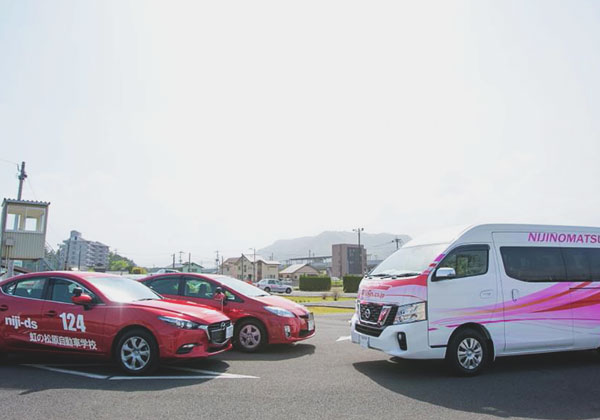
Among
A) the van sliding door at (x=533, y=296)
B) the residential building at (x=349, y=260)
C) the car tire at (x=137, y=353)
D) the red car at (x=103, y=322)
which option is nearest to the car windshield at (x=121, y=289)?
the red car at (x=103, y=322)

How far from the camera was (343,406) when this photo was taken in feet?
16.6

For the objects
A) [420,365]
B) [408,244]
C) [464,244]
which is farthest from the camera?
[408,244]

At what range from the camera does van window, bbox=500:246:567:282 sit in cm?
721

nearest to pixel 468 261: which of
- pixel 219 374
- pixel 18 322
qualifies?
pixel 219 374

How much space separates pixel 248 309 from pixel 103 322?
9.45ft

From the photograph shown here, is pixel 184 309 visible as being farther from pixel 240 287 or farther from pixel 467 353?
pixel 467 353

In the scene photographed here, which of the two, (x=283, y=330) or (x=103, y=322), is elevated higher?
(x=103, y=322)

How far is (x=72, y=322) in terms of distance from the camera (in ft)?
22.3

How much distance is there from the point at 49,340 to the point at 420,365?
5.98 meters

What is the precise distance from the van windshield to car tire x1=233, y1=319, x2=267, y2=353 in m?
2.52

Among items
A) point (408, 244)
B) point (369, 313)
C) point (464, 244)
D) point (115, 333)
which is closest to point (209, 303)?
point (115, 333)

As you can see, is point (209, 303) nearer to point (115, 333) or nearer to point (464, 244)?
point (115, 333)

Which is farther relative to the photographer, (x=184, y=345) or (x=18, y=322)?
(x=18, y=322)

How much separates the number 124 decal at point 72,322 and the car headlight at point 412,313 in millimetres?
4743
